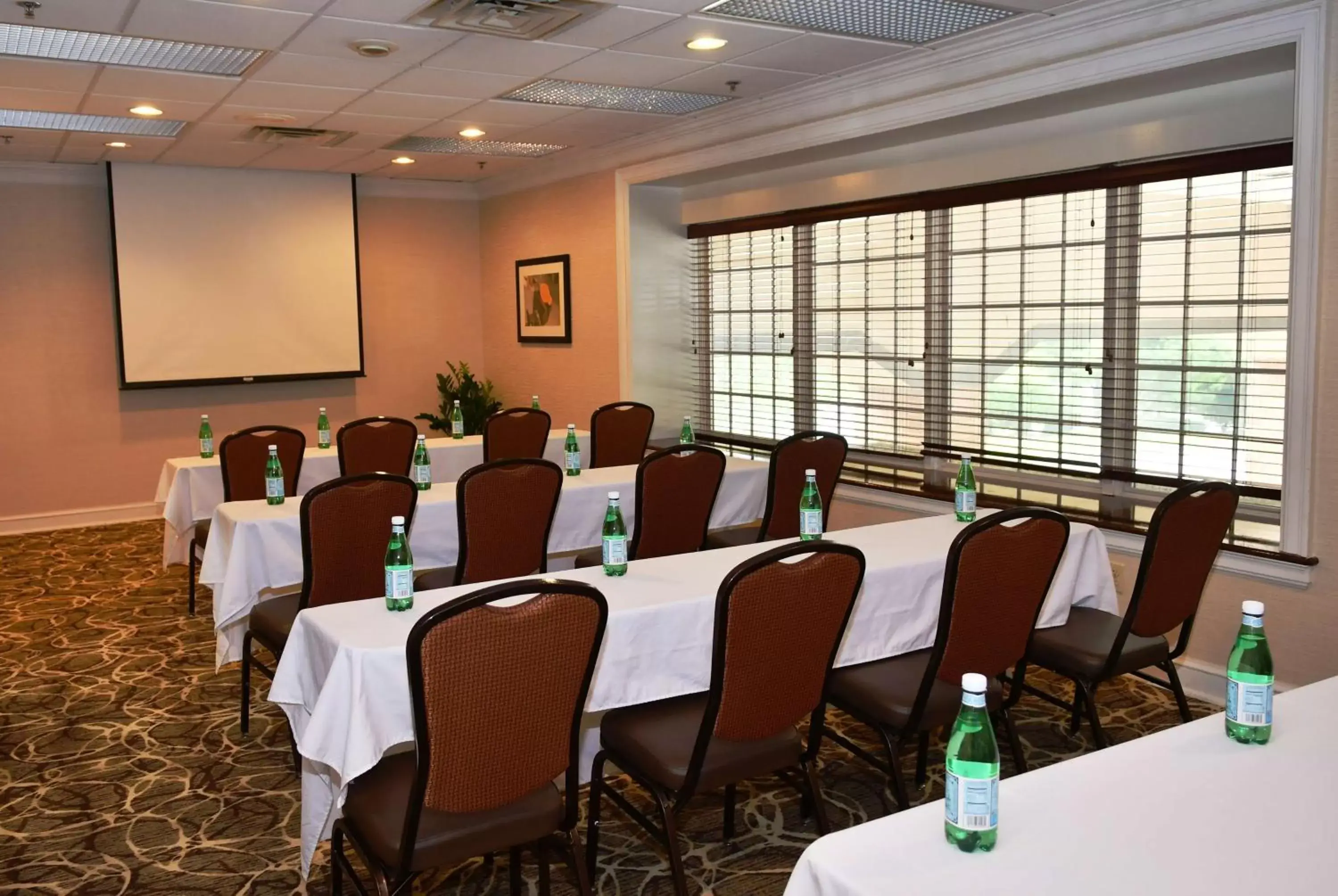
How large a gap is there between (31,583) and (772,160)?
5496mm

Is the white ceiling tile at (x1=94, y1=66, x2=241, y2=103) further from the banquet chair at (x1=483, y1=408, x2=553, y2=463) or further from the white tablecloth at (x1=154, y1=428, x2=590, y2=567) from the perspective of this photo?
the banquet chair at (x1=483, y1=408, x2=553, y2=463)

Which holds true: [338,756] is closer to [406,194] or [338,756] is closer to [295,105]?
[295,105]

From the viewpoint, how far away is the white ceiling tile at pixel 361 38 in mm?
4789

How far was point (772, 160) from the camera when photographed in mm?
6996

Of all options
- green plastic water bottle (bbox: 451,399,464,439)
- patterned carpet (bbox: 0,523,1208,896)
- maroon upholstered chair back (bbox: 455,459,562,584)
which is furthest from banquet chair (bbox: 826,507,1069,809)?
green plastic water bottle (bbox: 451,399,464,439)

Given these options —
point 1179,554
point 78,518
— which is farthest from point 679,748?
point 78,518

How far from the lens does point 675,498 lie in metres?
4.84

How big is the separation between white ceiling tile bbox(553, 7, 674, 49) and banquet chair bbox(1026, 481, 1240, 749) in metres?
2.96

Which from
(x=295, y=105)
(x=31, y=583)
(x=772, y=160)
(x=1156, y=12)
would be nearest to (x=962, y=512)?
(x=1156, y=12)

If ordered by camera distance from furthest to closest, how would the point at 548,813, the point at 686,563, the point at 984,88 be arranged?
the point at 984,88 < the point at 686,563 < the point at 548,813

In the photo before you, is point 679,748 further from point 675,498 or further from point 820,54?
point 820,54

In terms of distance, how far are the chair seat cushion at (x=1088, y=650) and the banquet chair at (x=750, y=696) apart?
3.70 feet

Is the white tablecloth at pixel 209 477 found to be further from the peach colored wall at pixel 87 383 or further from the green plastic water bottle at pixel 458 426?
the peach colored wall at pixel 87 383

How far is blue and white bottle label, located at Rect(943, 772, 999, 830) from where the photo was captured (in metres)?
1.58
